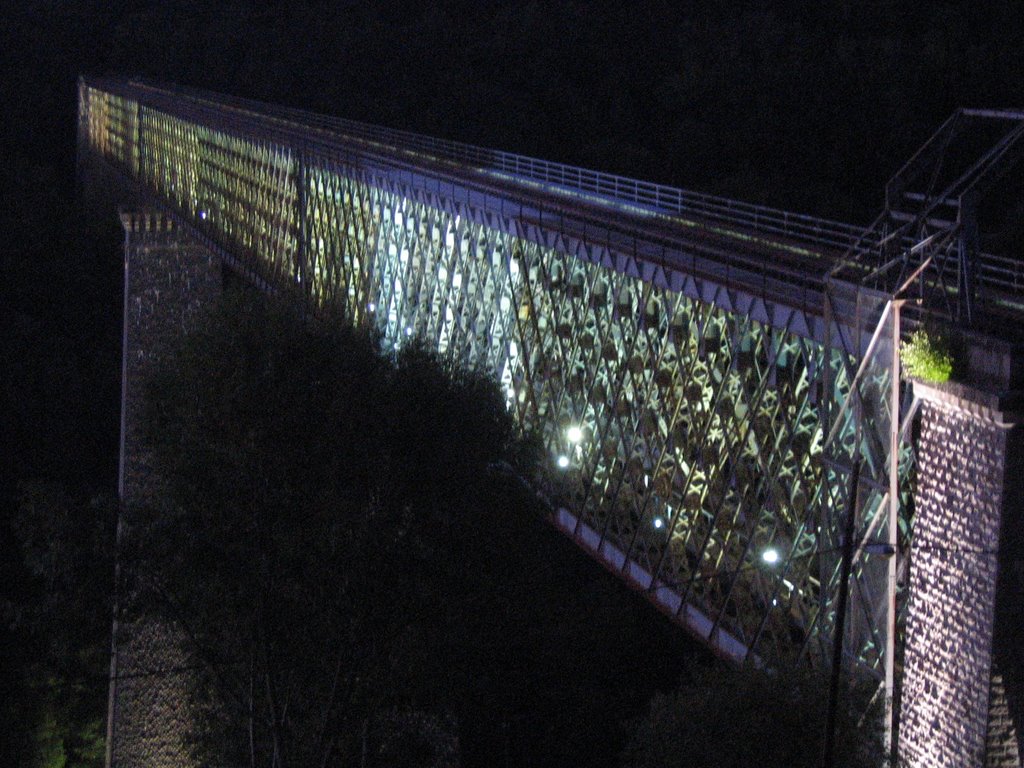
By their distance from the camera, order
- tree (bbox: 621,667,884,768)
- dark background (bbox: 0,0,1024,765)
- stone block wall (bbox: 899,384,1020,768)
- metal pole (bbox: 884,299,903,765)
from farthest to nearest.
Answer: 1. dark background (bbox: 0,0,1024,765)
2. metal pole (bbox: 884,299,903,765)
3. tree (bbox: 621,667,884,768)
4. stone block wall (bbox: 899,384,1020,768)

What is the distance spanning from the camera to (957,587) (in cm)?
1297

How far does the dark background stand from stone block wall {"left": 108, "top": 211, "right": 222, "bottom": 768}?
4.05 m

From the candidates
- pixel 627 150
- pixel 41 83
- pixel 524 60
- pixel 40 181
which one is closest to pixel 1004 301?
pixel 627 150

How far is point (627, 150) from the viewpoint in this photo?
5878 centimetres

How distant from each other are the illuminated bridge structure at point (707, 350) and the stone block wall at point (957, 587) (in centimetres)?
13

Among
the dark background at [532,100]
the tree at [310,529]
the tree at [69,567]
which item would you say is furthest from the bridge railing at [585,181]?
the tree at [69,567]

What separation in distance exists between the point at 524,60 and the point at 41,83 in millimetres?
39826

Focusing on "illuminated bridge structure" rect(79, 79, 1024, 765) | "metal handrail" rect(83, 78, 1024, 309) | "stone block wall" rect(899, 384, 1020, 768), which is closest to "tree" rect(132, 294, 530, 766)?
"illuminated bridge structure" rect(79, 79, 1024, 765)

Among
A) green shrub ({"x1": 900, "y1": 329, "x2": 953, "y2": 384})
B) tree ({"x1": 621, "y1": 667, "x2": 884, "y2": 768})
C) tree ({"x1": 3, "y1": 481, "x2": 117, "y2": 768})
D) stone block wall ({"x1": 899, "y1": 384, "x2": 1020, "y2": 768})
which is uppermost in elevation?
green shrub ({"x1": 900, "y1": 329, "x2": 953, "y2": 384})

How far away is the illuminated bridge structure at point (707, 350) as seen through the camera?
47.1 ft

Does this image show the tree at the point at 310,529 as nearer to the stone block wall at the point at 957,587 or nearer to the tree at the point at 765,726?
the tree at the point at 765,726

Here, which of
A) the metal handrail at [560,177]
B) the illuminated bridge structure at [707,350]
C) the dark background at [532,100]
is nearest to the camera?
the illuminated bridge structure at [707,350]

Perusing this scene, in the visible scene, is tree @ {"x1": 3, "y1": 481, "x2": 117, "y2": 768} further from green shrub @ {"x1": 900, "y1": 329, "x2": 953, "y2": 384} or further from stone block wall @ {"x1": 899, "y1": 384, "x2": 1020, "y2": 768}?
Answer: green shrub @ {"x1": 900, "y1": 329, "x2": 953, "y2": 384}

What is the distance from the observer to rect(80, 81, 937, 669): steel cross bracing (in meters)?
16.3
